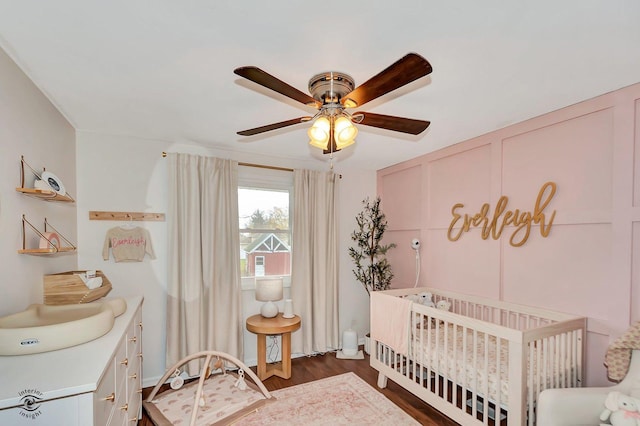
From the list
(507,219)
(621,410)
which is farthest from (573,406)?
(507,219)

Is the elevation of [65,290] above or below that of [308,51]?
below

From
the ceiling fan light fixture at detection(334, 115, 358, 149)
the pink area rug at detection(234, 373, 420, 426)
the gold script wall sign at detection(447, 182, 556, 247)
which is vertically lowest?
the pink area rug at detection(234, 373, 420, 426)

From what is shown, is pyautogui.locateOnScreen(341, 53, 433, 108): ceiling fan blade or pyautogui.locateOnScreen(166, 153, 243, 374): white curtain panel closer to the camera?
pyautogui.locateOnScreen(341, 53, 433, 108): ceiling fan blade

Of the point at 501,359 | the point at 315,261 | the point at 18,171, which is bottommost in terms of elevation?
the point at 501,359

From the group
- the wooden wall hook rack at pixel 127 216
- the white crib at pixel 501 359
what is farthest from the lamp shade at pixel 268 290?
the white crib at pixel 501 359

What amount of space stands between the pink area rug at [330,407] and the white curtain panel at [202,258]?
0.82 metres

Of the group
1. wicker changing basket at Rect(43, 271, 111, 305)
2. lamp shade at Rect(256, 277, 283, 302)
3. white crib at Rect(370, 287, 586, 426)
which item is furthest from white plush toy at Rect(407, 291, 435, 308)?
wicker changing basket at Rect(43, 271, 111, 305)

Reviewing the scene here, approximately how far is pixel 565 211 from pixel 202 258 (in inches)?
122

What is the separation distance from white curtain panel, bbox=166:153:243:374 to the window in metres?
0.23

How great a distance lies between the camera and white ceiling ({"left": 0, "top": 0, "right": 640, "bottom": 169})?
51.4 inches

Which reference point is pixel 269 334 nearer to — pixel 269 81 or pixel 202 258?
pixel 202 258

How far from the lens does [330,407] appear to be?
2686 millimetres

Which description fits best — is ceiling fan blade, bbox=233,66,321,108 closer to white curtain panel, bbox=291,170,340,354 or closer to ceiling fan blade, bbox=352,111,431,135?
ceiling fan blade, bbox=352,111,431,135

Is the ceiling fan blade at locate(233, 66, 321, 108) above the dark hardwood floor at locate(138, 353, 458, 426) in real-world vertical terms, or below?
above
